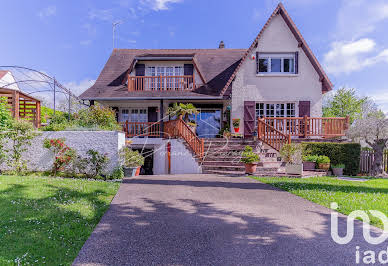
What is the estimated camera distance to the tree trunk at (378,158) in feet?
34.0

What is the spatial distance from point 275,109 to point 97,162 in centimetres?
1092

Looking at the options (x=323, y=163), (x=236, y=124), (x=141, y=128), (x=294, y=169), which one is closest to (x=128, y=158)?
(x=141, y=128)

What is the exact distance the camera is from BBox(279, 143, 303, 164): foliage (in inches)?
379

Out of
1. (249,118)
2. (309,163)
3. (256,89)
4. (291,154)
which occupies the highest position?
(256,89)

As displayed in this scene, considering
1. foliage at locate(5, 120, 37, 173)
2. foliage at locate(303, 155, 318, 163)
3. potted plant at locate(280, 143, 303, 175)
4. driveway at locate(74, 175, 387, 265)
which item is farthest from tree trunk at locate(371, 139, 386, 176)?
foliage at locate(5, 120, 37, 173)

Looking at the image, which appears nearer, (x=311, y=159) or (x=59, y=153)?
(x=59, y=153)

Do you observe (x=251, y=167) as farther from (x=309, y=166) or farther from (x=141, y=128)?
(x=141, y=128)

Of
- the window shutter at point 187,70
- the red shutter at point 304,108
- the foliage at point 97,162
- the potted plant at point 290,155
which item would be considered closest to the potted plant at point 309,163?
the potted plant at point 290,155

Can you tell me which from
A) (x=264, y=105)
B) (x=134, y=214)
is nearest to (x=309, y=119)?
(x=264, y=105)

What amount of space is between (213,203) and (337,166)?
26.0ft

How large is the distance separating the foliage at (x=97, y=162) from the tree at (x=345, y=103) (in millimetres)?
30453

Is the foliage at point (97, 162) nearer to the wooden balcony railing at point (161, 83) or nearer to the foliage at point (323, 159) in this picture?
the wooden balcony railing at point (161, 83)

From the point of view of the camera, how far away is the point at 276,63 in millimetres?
14148

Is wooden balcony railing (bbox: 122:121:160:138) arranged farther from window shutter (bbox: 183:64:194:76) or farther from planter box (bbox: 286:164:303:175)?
planter box (bbox: 286:164:303:175)
